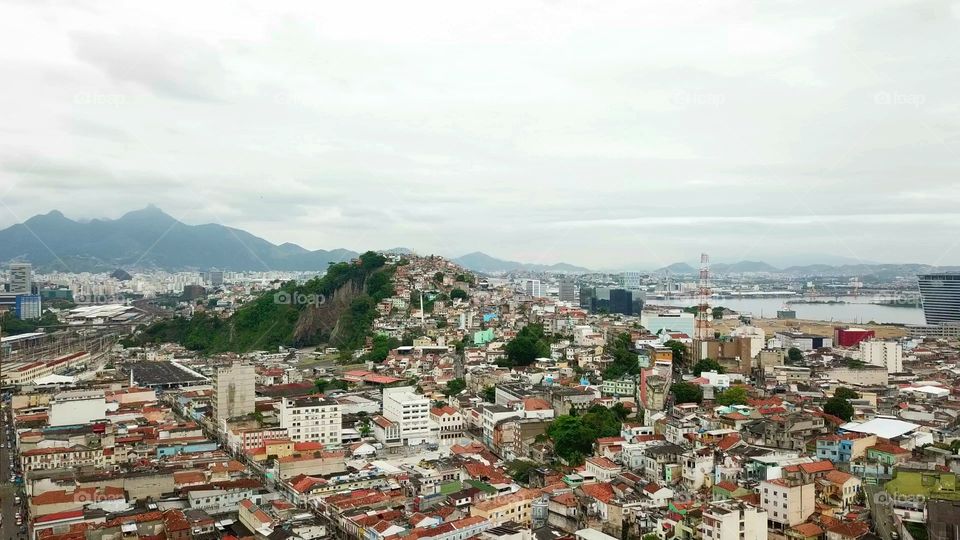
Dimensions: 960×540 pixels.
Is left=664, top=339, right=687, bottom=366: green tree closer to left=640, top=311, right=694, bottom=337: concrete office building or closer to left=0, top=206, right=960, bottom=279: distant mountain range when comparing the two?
left=640, top=311, right=694, bottom=337: concrete office building

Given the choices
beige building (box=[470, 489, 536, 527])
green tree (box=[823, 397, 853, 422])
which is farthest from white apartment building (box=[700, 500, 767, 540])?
green tree (box=[823, 397, 853, 422])

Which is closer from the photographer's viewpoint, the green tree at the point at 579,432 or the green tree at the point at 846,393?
the green tree at the point at 579,432

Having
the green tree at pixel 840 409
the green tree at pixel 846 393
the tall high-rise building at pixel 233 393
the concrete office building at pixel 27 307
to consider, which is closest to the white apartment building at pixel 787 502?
the green tree at pixel 840 409

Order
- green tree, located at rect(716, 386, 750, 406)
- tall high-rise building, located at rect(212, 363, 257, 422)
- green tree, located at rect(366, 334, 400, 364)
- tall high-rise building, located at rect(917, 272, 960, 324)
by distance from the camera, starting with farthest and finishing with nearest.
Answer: tall high-rise building, located at rect(917, 272, 960, 324)
green tree, located at rect(366, 334, 400, 364)
tall high-rise building, located at rect(212, 363, 257, 422)
green tree, located at rect(716, 386, 750, 406)

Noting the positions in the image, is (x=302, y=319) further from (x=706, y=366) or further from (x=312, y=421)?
(x=706, y=366)

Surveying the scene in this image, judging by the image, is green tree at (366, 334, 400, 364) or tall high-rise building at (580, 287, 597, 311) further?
tall high-rise building at (580, 287, 597, 311)

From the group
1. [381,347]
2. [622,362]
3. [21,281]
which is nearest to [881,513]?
[622,362]

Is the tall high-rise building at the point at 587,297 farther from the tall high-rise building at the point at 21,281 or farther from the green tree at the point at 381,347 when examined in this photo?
the tall high-rise building at the point at 21,281
